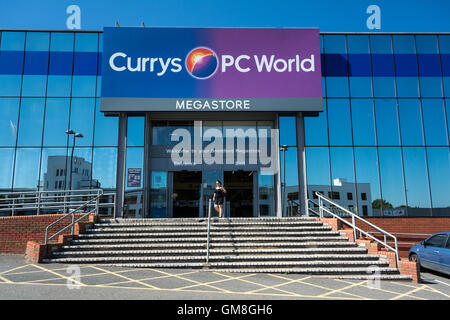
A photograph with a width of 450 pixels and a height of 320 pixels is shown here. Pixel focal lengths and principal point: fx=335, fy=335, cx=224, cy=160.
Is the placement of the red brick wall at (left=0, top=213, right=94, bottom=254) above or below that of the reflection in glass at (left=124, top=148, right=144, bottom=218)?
below

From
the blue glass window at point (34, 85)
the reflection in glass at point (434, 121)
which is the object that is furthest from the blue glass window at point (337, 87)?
the blue glass window at point (34, 85)

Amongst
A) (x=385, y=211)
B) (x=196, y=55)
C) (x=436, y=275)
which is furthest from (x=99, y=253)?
(x=385, y=211)

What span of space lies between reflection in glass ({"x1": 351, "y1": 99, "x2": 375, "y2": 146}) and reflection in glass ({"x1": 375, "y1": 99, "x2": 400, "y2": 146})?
304 millimetres

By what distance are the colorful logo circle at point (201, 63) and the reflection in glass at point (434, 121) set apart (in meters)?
9.80

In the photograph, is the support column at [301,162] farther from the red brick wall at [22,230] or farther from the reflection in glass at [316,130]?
the red brick wall at [22,230]

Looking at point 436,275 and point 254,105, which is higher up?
point 254,105

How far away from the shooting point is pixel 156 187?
49.4ft

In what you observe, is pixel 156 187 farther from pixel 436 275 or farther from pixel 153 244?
pixel 436 275

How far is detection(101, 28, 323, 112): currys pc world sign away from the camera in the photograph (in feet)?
45.2

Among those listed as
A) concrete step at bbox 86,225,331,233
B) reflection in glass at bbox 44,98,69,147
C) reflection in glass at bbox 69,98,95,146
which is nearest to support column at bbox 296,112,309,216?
concrete step at bbox 86,225,331,233

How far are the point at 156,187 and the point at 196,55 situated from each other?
237 inches

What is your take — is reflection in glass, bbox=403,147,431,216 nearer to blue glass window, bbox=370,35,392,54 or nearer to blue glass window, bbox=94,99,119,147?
blue glass window, bbox=370,35,392,54

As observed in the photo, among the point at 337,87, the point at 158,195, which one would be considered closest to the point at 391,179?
the point at 337,87

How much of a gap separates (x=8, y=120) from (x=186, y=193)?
865cm
